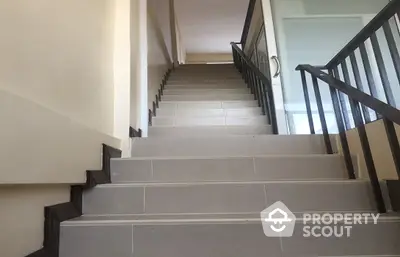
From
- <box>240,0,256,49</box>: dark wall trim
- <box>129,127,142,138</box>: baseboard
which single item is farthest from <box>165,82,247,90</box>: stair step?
<box>129,127,142,138</box>: baseboard

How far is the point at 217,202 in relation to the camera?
4.88 ft

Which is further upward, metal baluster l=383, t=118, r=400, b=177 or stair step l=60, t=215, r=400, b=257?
metal baluster l=383, t=118, r=400, b=177

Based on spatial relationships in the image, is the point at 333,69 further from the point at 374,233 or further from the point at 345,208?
the point at 374,233

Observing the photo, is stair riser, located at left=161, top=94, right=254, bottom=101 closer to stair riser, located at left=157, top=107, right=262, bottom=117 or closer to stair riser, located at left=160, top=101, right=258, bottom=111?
stair riser, located at left=160, top=101, right=258, bottom=111

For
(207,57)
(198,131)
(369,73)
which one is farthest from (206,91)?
(207,57)

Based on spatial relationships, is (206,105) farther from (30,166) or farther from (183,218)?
(30,166)

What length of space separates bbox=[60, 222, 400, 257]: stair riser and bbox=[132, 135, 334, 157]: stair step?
35.4 inches

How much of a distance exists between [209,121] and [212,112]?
Result: 15cm

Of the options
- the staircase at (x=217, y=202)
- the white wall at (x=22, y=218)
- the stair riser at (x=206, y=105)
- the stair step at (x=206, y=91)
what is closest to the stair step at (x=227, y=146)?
the staircase at (x=217, y=202)

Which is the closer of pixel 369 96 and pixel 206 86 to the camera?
pixel 369 96

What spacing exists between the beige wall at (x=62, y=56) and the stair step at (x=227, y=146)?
1.10 ft

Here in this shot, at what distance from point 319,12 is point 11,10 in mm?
2936

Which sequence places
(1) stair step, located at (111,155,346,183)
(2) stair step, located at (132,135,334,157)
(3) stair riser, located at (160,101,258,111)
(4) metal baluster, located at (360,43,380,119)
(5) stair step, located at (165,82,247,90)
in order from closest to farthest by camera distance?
(4) metal baluster, located at (360,43,380,119)
(1) stair step, located at (111,155,346,183)
(2) stair step, located at (132,135,334,157)
(3) stair riser, located at (160,101,258,111)
(5) stair step, located at (165,82,247,90)

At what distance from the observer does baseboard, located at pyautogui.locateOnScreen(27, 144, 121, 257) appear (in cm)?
112
